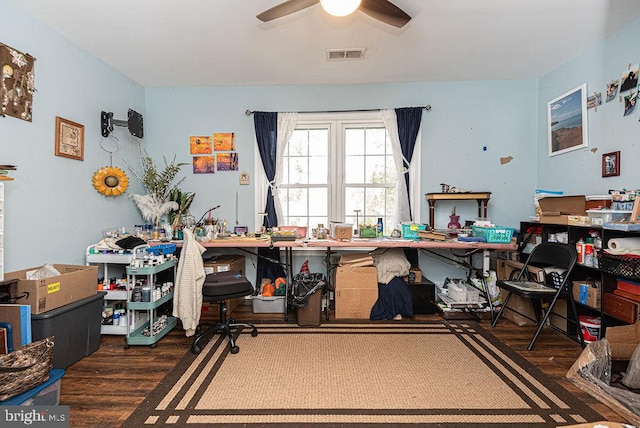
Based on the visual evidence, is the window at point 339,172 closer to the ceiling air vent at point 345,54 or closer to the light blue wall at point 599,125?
the ceiling air vent at point 345,54

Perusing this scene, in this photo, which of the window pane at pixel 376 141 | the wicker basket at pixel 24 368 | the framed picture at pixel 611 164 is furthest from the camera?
the window pane at pixel 376 141

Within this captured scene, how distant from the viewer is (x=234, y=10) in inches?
100

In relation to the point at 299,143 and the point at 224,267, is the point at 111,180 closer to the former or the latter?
the point at 224,267

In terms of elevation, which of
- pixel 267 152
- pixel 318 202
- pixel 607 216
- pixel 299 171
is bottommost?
pixel 607 216

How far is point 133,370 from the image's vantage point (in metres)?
2.41

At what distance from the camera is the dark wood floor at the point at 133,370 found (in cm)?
194

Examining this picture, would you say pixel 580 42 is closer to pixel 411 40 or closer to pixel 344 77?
pixel 411 40

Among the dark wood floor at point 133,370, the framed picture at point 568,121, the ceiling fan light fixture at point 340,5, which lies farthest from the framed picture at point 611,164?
the ceiling fan light fixture at point 340,5

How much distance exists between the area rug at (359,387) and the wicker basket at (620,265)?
1.00m

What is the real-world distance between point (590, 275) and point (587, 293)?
32 cm

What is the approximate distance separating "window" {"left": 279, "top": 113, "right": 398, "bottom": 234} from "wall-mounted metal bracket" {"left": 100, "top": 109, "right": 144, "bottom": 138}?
1862 millimetres

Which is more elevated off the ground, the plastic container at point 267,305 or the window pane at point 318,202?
the window pane at point 318,202

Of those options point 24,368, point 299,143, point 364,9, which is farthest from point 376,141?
point 24,368

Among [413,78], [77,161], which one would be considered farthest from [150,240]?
[413,78]
